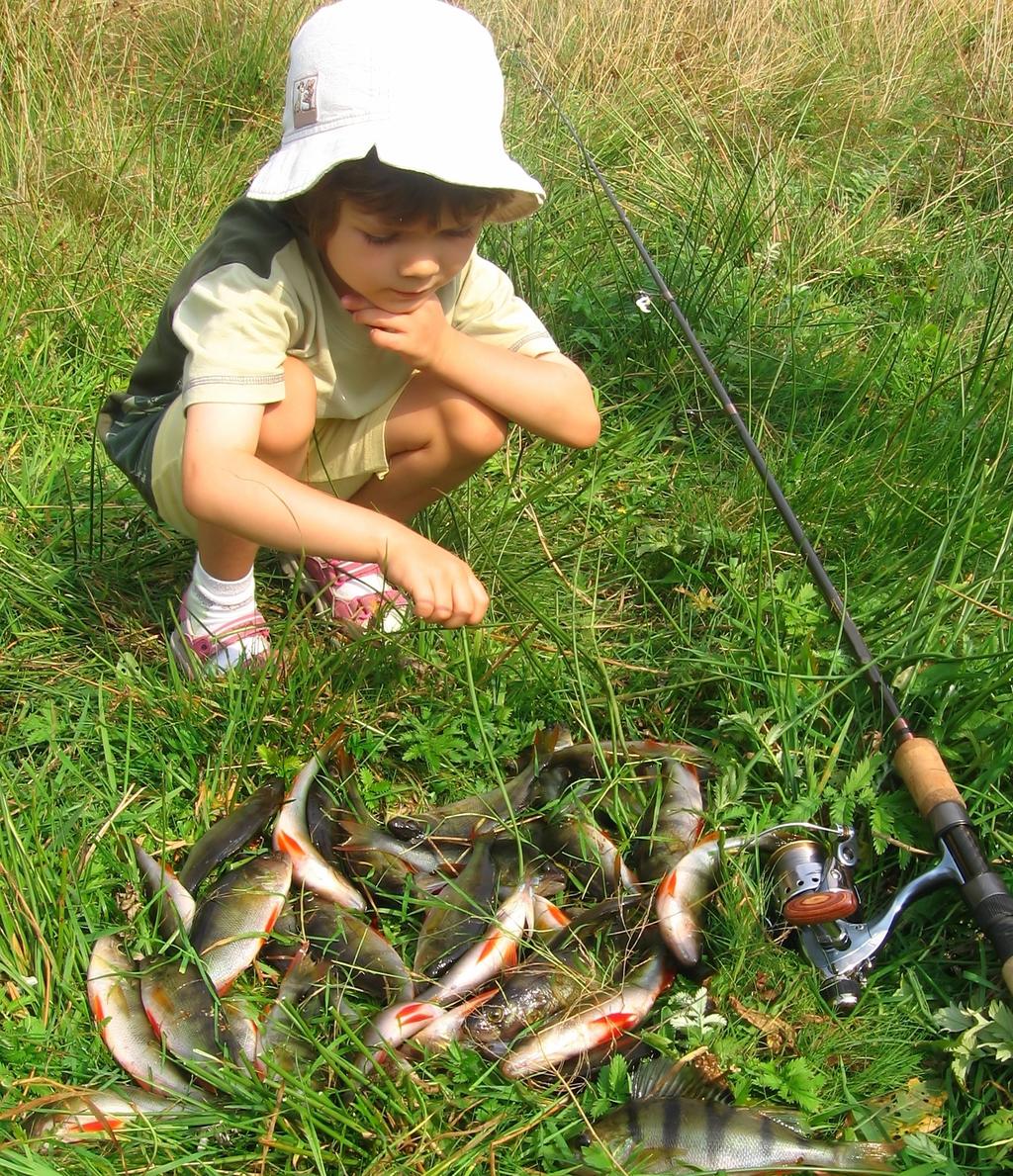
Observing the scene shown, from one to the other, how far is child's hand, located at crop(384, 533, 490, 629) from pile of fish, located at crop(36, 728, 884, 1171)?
A: 476mm

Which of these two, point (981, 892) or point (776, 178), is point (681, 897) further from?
point (776, 178)

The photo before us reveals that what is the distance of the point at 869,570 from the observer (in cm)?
273

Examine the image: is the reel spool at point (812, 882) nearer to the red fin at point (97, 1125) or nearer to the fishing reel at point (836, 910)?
the fishing reel at point (836, 910)

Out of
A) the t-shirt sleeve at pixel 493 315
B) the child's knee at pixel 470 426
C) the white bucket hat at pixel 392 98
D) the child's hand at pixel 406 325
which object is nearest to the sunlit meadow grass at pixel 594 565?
the child's knee at pixel 470 426

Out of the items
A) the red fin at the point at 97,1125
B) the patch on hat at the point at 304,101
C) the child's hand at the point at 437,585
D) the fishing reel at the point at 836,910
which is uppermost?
the patch on hat at the point at 304,101

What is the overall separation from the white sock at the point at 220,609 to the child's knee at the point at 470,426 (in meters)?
0.58

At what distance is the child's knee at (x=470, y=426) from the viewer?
2678 mm

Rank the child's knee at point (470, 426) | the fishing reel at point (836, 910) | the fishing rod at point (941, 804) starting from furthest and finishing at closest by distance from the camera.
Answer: the child's knee at point (470, 426)
the fishing reel at point (836, 910)
the fishing rod at point (941, 804)

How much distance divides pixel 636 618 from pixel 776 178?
2432mm

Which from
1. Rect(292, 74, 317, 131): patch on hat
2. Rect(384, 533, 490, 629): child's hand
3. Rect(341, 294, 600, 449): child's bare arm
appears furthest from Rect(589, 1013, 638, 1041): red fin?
Rect(292, 74, 317, 131): patch on hat

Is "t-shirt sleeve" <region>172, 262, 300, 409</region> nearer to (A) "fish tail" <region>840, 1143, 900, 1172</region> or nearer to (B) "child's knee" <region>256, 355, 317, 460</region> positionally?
(B) "child's knee" <region>256, 355, 317, 460</region>

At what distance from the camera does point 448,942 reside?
212 cm

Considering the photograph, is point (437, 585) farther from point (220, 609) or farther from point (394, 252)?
point (220, 609)

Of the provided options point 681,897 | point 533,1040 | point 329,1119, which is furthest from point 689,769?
Answer: point 329,1119
